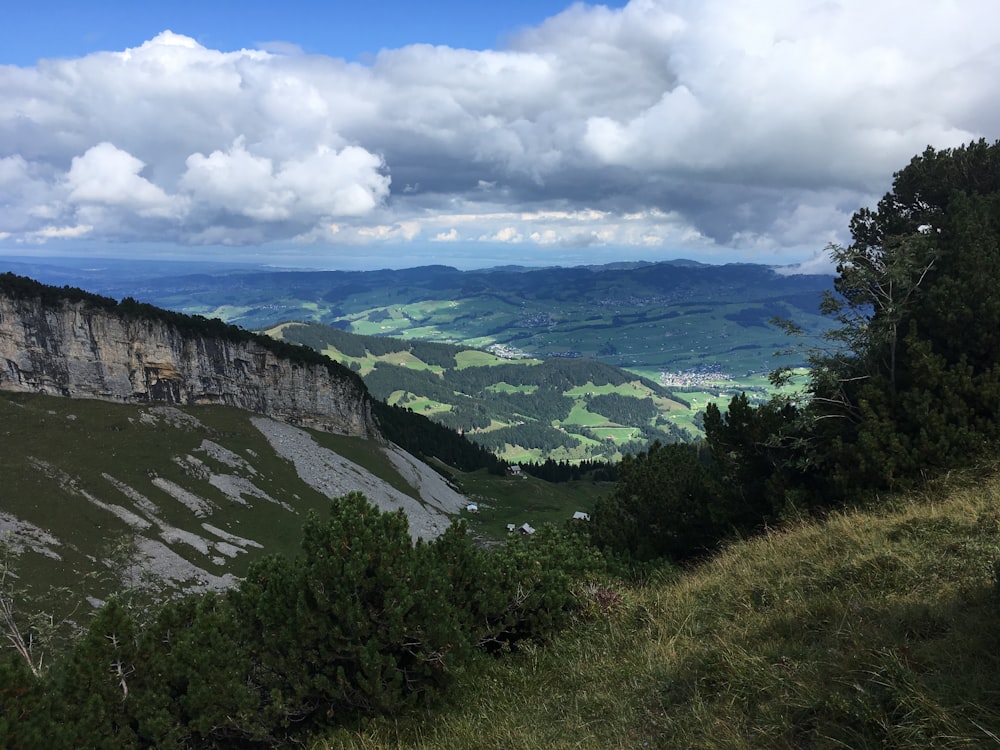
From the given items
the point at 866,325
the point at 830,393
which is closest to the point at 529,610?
the point at 830,393

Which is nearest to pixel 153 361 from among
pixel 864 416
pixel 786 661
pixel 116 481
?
pixel 116 481

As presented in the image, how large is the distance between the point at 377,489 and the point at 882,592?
106823 millimetres

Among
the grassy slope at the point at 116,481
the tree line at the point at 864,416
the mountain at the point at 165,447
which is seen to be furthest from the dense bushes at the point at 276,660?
the mountain at the point at 165,447

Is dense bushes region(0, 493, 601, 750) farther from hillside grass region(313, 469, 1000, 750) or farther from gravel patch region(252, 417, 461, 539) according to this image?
gravel patch region(252, 417, 461, 539)

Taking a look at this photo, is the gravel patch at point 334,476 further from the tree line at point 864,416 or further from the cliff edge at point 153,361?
the tree line at point 864,416

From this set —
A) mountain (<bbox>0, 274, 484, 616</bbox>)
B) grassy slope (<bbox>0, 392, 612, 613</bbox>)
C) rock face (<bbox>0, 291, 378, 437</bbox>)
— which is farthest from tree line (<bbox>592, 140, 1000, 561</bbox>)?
rock face (<bbox>0, 291, 378, 437</bbox>)

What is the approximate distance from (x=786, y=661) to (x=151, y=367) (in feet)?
406

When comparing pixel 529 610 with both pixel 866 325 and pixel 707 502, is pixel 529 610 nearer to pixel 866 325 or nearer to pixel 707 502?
pixel 707 502

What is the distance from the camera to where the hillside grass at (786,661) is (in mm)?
5977

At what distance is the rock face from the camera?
318 feet

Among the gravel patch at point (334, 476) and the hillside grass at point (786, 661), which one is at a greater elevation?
the hillside grass at point (786, 661)

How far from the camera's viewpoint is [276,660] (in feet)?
35.5

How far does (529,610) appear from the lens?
45.1 ft

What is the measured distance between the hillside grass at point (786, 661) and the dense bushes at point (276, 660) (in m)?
0.92
